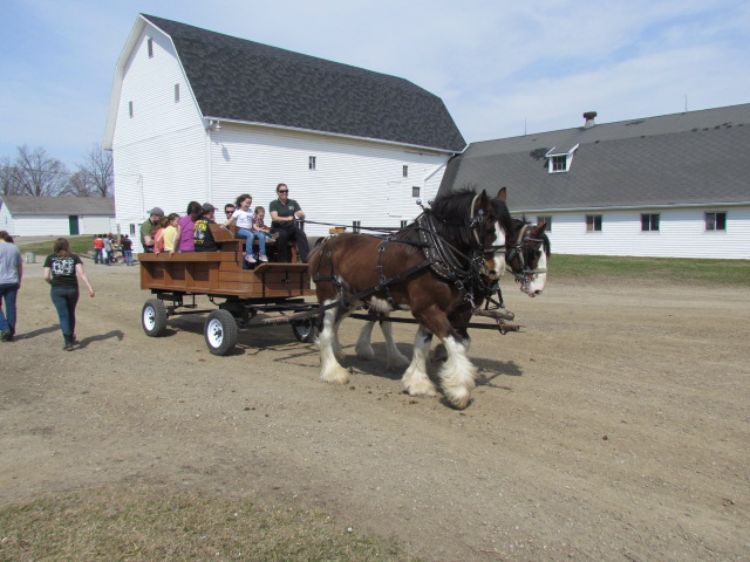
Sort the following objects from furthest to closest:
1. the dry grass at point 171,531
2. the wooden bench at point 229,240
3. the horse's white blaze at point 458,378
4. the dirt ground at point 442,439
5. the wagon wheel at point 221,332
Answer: the wooden bench at point 229,240 < the wagon wheel at point 221,332 < the horse's white blaze at point 458,378 < the dirt ground at point 442,439 < the dry grass at point 171,531

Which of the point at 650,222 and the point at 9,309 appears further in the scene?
the point at 650,222

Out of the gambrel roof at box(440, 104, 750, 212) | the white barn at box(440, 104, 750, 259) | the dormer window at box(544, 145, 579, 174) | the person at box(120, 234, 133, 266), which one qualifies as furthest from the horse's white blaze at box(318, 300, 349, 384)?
the dormer window at box(544, 145, 579, 174)

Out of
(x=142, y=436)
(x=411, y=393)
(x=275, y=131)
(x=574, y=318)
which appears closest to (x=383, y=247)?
(x=411, y=393)

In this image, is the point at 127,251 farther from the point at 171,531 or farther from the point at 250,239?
the point at 171,531

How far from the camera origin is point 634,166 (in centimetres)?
3025

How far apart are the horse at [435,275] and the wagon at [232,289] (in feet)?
3.54

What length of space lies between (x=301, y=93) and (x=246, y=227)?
24.0 m

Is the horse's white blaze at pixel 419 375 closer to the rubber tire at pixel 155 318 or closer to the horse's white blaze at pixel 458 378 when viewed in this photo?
the horse's white blaze at pixel 458 378

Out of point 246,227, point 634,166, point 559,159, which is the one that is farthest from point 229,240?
point 559,159

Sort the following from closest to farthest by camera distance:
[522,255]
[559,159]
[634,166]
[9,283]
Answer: [522,255] < [9,283] < [634,166] < [559,159]

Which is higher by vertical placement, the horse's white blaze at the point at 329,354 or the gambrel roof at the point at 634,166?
the gambrel roof at the point at 634,166

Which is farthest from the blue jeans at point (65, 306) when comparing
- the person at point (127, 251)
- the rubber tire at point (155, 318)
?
the person at point (127, 251)

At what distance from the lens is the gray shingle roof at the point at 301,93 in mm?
27453

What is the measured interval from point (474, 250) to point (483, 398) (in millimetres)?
1583
